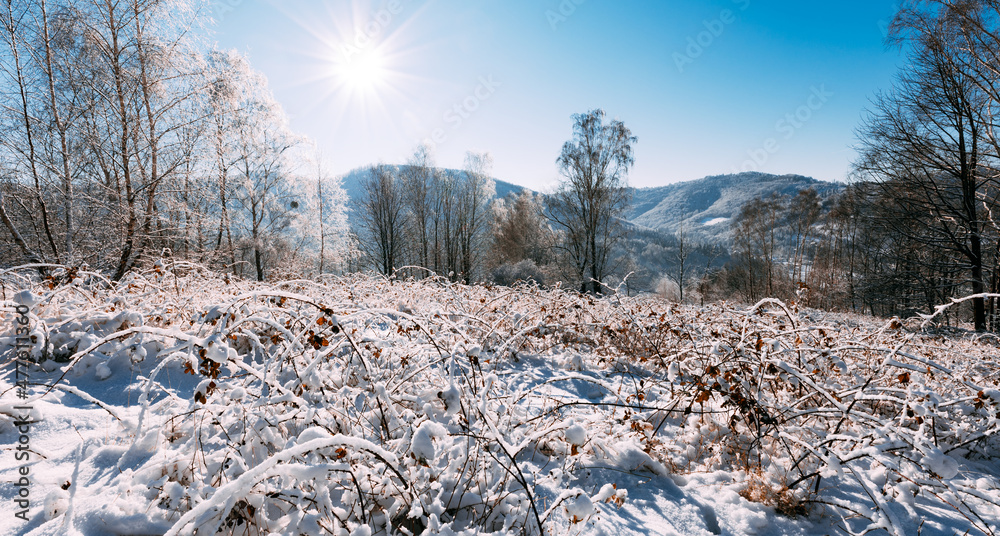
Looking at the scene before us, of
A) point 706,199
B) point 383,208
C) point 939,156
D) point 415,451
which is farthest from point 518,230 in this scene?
point 706,199

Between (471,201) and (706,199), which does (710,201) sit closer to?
(706,199)

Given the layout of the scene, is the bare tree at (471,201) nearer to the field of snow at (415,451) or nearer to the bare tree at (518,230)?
the bare tree at (518,230)

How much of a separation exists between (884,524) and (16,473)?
3.32m

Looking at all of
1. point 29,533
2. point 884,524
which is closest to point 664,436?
point 884,524

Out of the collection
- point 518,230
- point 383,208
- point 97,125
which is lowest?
point 518,230

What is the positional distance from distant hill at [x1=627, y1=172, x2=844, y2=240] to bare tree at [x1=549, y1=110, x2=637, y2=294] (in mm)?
109818

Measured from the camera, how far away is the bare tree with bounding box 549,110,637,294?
17250mm

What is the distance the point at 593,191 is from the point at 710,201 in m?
184

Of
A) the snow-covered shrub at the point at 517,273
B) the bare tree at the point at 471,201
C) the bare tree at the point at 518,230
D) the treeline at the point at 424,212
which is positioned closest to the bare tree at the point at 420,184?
the treeline at the point at 424,212

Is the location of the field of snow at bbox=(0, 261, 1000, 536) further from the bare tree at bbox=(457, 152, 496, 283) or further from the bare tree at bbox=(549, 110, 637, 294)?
the bare tree at bbox=(457, 152, 496, 283)

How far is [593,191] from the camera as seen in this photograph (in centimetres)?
1730

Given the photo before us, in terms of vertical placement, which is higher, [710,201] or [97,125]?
[710,201]

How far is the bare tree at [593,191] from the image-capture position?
679 inches

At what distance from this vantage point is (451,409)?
4.64ft
